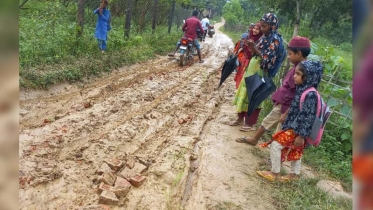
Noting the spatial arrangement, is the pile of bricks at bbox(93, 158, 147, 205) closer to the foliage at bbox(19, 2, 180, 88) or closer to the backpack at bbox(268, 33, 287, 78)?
the backpack at bbox(268, 33, 287, 78)

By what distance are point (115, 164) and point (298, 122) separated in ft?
5.71

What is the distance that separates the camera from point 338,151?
15.6 feet

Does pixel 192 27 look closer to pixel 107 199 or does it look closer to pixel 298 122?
pixel 298 122

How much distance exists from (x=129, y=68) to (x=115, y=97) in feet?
8.39

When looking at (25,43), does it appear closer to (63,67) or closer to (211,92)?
(63,67)

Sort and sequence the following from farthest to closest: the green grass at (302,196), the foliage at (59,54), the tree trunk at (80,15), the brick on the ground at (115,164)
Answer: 1. the tree trunk at (80,15)
2. the foliage at (59,54)
3. the brick on the ground at (115,164)
4. the green grass at (302,196)

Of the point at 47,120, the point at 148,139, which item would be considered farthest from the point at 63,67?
the point at 148,139

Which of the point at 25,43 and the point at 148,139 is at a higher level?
the point at 25,43

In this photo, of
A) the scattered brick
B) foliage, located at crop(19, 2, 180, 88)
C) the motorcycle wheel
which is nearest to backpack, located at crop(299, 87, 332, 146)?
the scattered brick

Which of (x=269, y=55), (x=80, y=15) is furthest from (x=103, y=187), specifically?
(x=80, y=15)

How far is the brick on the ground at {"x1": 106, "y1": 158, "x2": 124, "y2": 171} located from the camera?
3257 mm

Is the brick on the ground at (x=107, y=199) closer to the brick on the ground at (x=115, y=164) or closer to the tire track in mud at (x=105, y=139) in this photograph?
the tire track in mud at (x=105, y=139)

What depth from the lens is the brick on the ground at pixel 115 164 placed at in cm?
326

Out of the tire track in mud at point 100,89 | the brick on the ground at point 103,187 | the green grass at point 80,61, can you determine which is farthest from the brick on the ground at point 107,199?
the green grass at point 80,61
